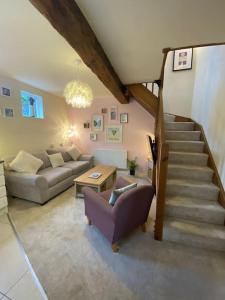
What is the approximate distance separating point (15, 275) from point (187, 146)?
3.10m

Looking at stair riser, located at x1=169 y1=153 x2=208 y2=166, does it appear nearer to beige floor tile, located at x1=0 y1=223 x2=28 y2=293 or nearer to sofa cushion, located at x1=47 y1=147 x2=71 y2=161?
beige floor tile, located at x1=0 y1=223 x2=28 y2=293

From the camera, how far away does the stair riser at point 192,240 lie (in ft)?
5.82

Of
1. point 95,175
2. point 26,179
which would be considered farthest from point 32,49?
point 95,175

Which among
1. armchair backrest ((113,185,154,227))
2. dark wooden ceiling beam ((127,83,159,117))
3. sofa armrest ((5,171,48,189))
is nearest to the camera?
armchair backrest ((113,185,154,227))

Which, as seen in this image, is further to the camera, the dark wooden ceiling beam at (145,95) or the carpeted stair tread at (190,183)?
the dark wooden ceiling beam at (145,95)

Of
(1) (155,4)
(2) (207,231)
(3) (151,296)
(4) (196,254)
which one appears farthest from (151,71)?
(3) (151,296)

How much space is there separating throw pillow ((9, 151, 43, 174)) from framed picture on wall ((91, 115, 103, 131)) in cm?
226

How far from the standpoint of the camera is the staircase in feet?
6.05

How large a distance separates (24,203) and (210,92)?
399 cm

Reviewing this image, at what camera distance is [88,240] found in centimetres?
191

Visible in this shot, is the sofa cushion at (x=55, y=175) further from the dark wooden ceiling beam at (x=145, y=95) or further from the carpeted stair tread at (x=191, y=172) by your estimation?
the dark wooden ceiling beam at (x=145, y=95)

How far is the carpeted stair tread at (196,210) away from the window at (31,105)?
12.2 ft

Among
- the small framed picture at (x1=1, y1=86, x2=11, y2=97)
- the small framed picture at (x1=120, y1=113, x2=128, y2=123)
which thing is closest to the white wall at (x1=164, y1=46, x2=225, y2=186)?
the small framed picture at (x1=120, y1=113, x2=128, y2=123)

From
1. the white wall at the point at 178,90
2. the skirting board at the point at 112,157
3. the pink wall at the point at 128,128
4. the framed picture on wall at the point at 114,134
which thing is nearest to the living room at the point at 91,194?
the white wall at the point at 178,90
